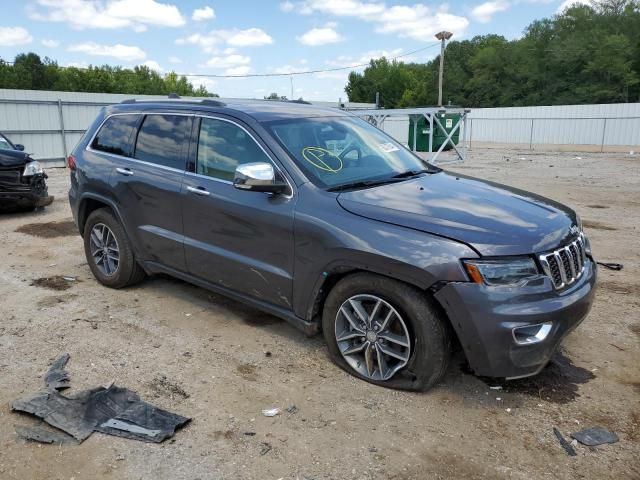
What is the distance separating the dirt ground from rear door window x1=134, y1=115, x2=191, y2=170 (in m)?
1.34

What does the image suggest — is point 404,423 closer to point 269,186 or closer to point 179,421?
point 179,421

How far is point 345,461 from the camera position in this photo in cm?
281

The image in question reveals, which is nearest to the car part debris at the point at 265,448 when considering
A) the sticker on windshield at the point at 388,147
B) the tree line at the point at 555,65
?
the sticker on windshield at the point at 388,147

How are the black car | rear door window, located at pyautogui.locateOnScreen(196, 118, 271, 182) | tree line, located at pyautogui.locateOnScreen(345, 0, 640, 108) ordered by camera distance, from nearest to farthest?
1. rear door window, located at pyautogui.locateOnScreen(196, 118, 271, 182)
2. the black car
3. tree line, located at pyautogui.locateOnScreen(345, 0, 640, 108)

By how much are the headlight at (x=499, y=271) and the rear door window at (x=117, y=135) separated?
3.39m

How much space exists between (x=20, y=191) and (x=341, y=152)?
6944 mm

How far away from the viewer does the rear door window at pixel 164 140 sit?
4477 millimetres

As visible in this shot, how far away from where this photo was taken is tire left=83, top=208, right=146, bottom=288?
5082mm

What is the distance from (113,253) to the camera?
Result: 17.3 feet

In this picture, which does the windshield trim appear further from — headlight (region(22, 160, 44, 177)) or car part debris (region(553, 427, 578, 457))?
headlight (region(22, 160, 44, 177))

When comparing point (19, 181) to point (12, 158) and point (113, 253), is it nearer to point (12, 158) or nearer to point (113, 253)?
point (12, 158)

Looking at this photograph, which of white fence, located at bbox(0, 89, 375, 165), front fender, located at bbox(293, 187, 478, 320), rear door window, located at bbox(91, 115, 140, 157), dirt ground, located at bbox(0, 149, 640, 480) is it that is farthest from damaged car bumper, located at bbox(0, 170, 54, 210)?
white fence, located at bbox(0, 89, 375, 165)

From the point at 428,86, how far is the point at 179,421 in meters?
86.6

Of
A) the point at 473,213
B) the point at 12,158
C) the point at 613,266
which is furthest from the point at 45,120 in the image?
the point at 473,213
